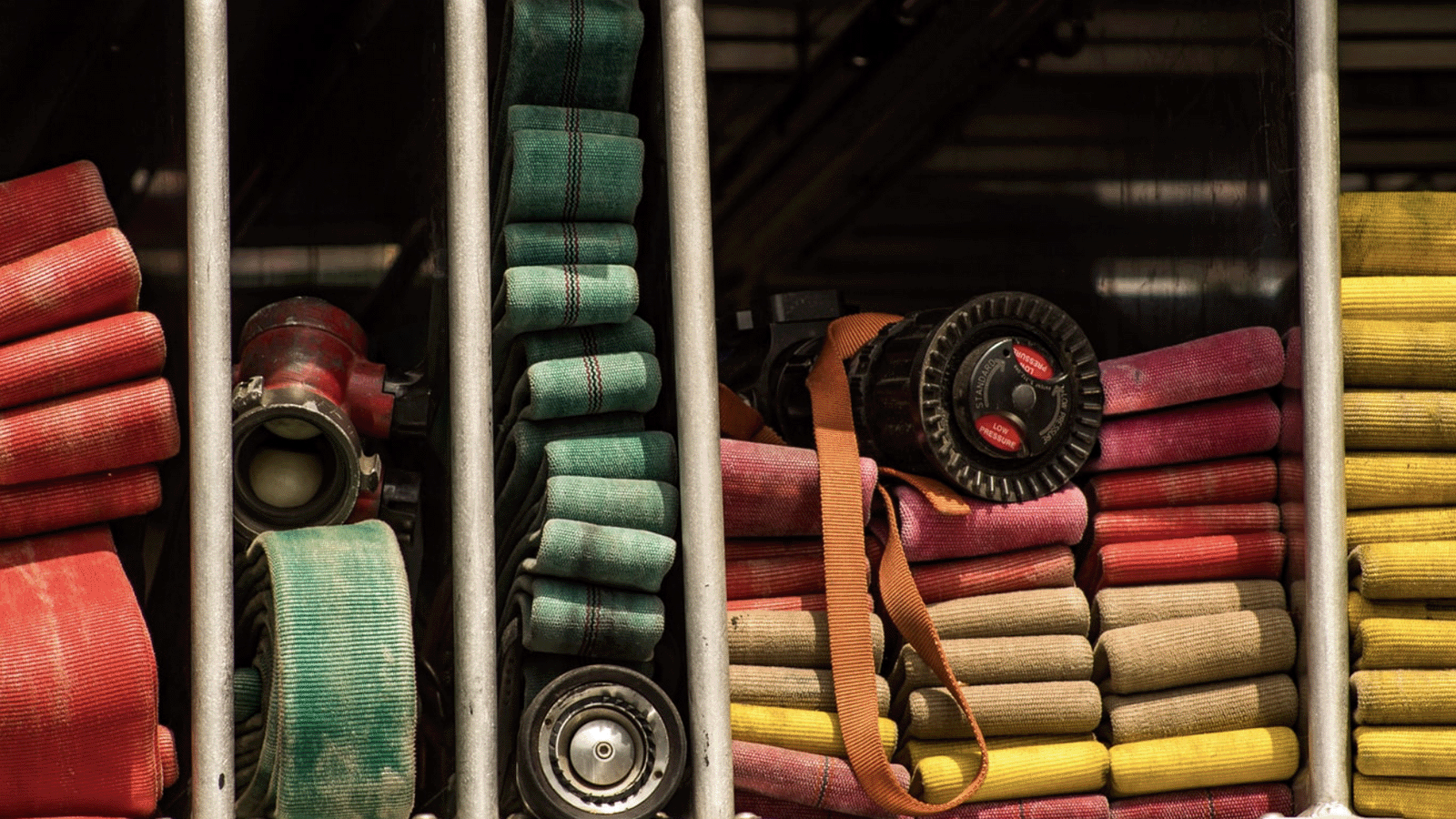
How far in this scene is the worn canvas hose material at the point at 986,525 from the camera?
1912mm

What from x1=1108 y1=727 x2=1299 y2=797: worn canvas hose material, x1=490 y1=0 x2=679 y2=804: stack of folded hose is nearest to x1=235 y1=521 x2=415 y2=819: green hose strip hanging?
x1=490 y1=0 x2=679 y2=804: stack of folded hose

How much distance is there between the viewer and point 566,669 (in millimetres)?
1759

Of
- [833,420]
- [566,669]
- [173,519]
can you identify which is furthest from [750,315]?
[173,519]

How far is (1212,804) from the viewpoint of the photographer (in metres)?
1.93

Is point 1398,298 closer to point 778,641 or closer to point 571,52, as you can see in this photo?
point 778,641

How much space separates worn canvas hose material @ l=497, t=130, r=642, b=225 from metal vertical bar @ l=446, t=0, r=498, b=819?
5cm

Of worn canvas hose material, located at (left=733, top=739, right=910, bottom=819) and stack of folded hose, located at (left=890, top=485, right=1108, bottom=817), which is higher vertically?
stack of folded hose, located at (left=890, top=485, right=1108, bottom=817)

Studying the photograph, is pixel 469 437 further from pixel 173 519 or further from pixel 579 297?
pixel 173 519

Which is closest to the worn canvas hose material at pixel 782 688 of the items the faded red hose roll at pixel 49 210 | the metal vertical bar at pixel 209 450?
the metal vertical bar at pixel 209 450

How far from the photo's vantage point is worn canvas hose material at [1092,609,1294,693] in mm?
1918

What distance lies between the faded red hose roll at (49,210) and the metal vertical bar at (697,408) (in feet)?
1.80

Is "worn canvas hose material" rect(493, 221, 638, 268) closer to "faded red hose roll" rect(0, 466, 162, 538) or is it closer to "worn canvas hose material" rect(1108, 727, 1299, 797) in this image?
"faded red hose roll" rect(0, 466, 162, 538)

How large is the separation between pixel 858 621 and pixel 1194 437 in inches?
17.7

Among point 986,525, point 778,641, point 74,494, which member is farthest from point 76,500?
point 986,525
